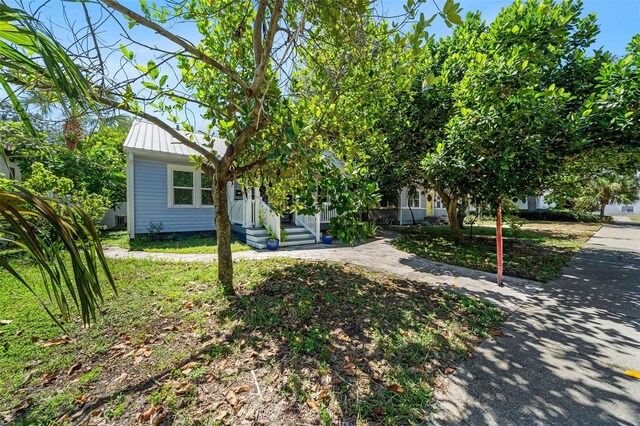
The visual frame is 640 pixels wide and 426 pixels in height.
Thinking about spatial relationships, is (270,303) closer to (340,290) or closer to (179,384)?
(340,290)

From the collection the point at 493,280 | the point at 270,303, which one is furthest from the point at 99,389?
the point at 493,280

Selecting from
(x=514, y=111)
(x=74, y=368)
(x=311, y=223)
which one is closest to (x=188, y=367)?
(x=74, y=368)

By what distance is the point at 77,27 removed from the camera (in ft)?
7.28

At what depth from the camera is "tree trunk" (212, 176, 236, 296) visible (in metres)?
3.97

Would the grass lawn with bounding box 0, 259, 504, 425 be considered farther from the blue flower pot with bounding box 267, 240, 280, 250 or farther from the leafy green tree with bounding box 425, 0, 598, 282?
the blue flower pot with bounding box 267, 240, 280, 250

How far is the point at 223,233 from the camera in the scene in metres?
4.03

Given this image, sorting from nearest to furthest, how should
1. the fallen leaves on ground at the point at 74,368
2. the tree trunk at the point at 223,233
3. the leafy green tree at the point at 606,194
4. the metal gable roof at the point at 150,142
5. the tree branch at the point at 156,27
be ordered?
1. the tree branch at the point at 156,27
2. the fallen leaves on ground at the point at 74,368
3. the tree trunk at the point at 223,233
4. the metal gable roof at the point at 150,142
5. the leafy green tree at the point at 606,194

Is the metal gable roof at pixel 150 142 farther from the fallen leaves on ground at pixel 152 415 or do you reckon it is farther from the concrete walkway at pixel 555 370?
the concrete walkway at pixel 555 370

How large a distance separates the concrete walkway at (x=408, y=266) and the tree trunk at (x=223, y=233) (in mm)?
2535

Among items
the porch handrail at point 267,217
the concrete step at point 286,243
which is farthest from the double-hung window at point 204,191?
the concrete step at point 286,243

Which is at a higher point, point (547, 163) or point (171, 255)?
point (547, 163)

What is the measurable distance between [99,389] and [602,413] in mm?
4043

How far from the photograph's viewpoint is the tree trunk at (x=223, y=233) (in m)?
3.97

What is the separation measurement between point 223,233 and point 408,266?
4495 millimetres
